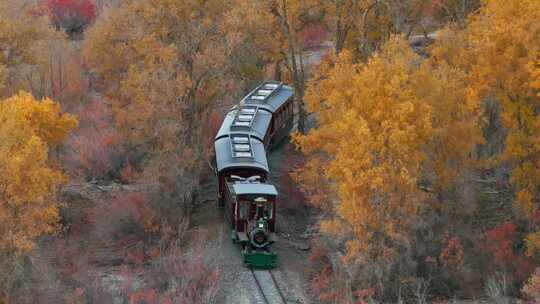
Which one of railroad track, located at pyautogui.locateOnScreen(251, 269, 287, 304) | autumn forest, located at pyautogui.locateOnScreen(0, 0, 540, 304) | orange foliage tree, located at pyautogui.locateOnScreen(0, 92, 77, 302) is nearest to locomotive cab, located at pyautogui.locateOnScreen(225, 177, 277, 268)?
railroad track, located at pyautogui.locateOnScreen(251, 269, 287, 304)

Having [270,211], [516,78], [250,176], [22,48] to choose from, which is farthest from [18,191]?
[516,78]

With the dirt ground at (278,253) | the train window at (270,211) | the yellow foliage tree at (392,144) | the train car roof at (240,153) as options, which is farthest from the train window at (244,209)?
the yellow foliage tree at (392,144)

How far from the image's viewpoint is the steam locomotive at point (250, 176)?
114ft

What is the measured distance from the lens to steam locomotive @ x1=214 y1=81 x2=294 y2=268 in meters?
34.7

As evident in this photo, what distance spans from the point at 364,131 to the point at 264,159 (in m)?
9.56

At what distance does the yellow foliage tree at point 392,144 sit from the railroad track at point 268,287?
2874mm

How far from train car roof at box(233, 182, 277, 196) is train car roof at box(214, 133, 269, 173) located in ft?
6.99

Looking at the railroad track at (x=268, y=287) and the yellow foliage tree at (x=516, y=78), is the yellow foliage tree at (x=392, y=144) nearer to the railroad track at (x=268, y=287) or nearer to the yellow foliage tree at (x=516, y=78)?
the yellow foliage tree at (x=516, y=78)

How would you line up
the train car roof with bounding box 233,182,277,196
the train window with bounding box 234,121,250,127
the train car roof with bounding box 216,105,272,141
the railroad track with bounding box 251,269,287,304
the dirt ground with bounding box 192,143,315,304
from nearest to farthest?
the railroad track with bounding box 251,269,287,304, the dirt ground with bounding box 192,143,315,304, the train car roof with bounding box 233,182,277,196, the train car roof with bounding box 216,105,272,141, the train window with bounding box 234,121,250,127

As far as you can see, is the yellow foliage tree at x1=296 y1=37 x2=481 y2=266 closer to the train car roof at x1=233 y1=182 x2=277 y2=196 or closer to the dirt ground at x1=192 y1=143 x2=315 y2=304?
the dirt ground at x1=192 y1=143 x2=315 y2=304

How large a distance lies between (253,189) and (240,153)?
4.30 metres

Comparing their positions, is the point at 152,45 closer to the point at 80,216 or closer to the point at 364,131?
the point at 80,216

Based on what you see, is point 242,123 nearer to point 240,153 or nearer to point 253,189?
point 240,153

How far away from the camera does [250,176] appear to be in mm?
38062
